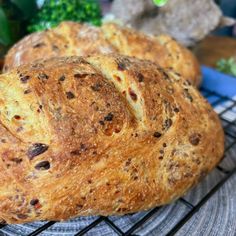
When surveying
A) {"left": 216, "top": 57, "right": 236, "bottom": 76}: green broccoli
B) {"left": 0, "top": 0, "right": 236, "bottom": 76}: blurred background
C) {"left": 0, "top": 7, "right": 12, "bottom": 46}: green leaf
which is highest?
{"left": 0, "top": 7, "right": 12, "bottom": 46}: green leaf

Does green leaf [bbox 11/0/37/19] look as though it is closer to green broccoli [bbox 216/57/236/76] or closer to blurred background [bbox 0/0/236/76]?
blurred background [bbox 0/0/236/76]

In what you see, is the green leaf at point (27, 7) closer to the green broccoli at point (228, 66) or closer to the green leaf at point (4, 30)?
the green leaf at point (4, 30)

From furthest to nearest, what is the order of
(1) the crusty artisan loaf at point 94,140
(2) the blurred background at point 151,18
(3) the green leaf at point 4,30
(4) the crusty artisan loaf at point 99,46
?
1. (2) the blurred background at point 151,18
2. (3) the green leaf at point 4,30
3. (4) the crusty artisan loaf at point 99,46
4. (1) the crusty artisan loaf at point 94,140

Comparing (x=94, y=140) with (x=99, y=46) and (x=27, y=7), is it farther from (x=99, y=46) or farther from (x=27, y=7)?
(x=27, y=7)

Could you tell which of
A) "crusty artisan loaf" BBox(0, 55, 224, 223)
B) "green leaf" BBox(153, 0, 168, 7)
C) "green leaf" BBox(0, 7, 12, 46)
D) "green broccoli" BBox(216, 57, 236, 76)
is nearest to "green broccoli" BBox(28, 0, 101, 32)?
"green leaf" BBox(0, 7, 12, 46)

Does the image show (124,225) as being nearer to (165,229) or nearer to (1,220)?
(165,229)

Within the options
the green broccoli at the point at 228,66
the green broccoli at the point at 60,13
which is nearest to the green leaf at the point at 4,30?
the green broccoli at the point at 60,13
